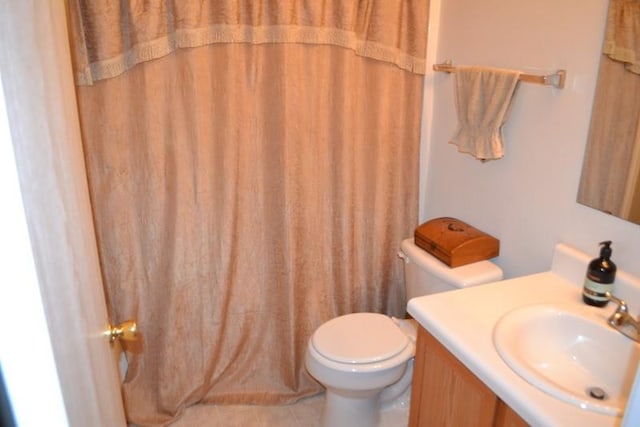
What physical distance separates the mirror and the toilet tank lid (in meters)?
0.45

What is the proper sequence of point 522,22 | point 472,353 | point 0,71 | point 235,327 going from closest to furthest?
point 0,71
point 472,353
point 522,22
point 235,327

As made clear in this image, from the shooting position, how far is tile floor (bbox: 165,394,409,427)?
210cm

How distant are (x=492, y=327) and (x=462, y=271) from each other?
1.74ft

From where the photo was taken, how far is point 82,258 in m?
0.78

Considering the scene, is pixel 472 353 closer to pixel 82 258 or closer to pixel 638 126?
pixel 638 126

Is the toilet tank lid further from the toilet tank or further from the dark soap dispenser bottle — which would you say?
the dark soap dispenser bottle

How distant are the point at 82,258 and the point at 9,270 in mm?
358

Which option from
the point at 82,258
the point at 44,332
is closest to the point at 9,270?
the point at 44,332

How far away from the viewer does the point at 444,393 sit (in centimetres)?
131

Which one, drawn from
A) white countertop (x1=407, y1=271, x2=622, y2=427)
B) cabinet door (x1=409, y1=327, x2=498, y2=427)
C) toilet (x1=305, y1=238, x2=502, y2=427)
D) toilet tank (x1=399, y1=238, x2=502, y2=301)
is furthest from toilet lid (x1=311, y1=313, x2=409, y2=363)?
white countertop (x1=407, y1=271, x2=622, y2=427)

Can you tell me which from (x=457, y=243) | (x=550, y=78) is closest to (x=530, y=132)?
(x=550, y=78)

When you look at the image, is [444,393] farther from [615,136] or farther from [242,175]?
[242,175]

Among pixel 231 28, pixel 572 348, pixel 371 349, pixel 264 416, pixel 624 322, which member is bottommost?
pixel 264 416

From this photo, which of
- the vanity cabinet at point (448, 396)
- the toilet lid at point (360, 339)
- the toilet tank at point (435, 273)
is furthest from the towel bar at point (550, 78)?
the toilet lid at point (360, 339)
